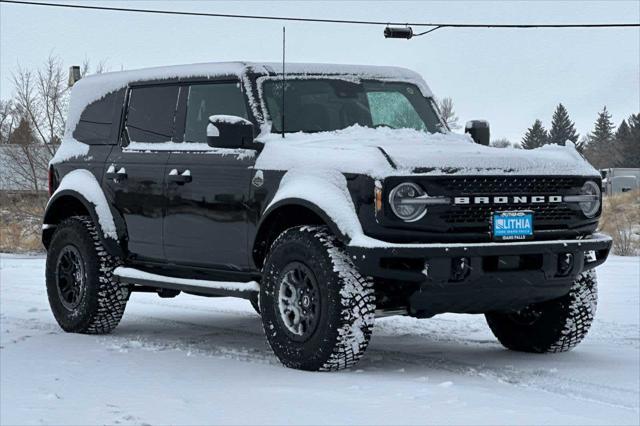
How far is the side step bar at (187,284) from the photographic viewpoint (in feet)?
23.4

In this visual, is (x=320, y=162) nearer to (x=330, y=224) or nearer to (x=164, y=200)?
(x=330, y=224)

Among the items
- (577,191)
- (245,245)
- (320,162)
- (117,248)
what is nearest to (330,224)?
(320,162)

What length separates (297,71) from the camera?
25.7 ft

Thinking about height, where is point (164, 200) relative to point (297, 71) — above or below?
below

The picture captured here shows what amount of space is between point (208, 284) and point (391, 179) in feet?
5.89

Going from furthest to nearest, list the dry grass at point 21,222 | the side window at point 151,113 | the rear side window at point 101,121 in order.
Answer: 1. the dry grass at point 21,222
2. the rear side window at point 101,121
3. the side window at point 151,113

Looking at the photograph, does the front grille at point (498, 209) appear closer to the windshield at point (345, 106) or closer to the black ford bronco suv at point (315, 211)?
the black ford bronco suv at point (315, 211)

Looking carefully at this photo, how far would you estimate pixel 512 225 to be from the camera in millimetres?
6539

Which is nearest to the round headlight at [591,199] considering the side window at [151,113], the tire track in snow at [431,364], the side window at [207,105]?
the tire track in snow at [431,364]

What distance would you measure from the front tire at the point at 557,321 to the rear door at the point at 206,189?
194cm

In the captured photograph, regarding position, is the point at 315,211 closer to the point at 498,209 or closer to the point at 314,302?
the point at 314,302

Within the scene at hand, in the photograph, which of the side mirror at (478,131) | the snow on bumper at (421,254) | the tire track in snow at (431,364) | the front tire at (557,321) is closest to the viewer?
the tire track in snow at (431,364)

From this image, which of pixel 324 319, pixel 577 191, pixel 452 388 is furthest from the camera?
pixel 577 191

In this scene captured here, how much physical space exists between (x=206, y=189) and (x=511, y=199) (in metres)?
2.05
